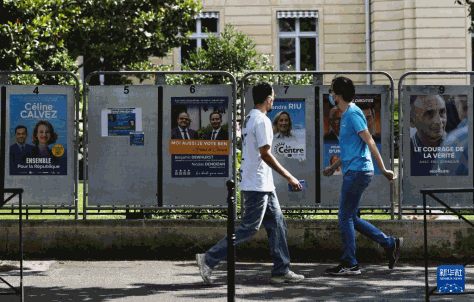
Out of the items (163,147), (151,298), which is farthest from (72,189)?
(151,298)

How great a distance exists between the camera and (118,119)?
8.38 metres

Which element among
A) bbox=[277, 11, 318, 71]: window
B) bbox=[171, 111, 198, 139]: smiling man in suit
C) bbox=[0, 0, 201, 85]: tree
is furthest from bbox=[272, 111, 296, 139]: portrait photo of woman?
bbox=[277, 11, 318, 71]: window

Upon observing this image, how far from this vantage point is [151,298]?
6.36 metres

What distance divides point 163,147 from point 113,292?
225 cm

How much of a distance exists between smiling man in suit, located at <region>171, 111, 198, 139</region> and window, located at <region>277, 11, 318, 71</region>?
1460 centimetres

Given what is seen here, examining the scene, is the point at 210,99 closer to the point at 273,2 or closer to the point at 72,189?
the point at 72,189

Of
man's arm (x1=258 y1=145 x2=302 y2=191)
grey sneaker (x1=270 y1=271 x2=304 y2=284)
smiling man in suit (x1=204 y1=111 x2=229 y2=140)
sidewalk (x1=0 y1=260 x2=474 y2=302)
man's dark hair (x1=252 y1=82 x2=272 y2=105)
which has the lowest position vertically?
sidewalk (x1=0 y1=260 x2=474 y2=302)

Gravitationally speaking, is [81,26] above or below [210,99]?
above

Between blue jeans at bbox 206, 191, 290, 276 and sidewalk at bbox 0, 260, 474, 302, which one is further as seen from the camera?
blue jeans at bbox 206, 191, 290, 276

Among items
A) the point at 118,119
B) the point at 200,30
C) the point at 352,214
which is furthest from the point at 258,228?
the point at 200,30

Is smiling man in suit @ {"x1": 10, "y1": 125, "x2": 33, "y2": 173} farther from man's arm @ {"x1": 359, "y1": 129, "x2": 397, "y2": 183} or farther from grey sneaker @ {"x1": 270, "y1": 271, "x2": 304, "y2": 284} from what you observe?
man's arm @ {"x1": 359, "y1": 129, "x2": 397, "y2": 183}

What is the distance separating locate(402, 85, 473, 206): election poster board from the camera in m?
8.32

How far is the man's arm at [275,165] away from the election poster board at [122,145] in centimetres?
207

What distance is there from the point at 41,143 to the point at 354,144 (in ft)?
12.1
